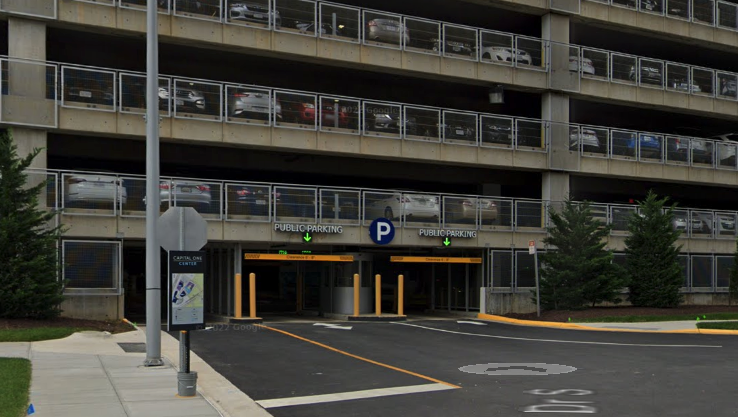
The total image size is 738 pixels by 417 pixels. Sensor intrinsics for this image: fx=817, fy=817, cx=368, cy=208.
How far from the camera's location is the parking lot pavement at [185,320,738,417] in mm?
11820

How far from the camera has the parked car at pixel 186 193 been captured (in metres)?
25.7

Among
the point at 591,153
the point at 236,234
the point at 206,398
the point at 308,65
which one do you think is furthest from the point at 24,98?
the point at 591,153

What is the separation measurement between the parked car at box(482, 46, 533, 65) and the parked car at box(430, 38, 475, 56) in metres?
0.68

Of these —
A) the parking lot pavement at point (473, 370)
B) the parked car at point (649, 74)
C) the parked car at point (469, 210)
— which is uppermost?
the parked car at point (649, 74)

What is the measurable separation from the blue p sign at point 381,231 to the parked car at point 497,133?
20.8 ft

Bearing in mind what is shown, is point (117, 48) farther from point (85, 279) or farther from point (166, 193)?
point (85, 279)

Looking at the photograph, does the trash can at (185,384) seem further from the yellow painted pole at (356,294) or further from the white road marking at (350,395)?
the yellow painted pole at (356,294)

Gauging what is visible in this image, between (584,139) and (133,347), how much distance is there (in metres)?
23.4

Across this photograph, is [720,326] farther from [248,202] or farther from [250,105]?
[250,105]

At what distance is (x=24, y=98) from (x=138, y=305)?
1205cm

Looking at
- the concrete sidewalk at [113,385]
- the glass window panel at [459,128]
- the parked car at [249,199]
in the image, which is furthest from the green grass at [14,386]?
the glass window panel at [459,128]

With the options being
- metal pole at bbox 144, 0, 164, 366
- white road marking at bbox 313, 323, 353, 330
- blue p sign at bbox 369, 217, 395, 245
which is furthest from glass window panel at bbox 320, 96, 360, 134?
metal pole at bbox 144, 0, 164, 366

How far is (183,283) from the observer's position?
40.2 feet

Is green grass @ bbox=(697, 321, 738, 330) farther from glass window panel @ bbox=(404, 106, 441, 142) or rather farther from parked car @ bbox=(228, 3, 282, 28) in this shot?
parked car @ bbox=(228, 3, 282, 28)
